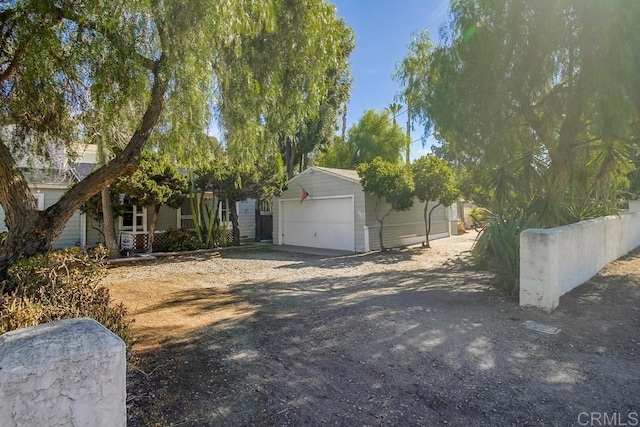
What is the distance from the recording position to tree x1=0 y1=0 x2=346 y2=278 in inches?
182

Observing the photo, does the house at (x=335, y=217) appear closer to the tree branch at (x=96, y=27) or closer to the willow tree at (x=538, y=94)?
the willow tree at (x=538, y=94)

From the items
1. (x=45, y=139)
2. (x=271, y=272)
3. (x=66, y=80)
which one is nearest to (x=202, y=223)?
(x=271, y=272)

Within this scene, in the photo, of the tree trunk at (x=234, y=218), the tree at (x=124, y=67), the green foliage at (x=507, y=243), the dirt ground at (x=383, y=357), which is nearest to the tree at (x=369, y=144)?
the tree trunk at (x=234, y=218)

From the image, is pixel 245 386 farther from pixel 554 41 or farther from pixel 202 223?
pixel 202 223

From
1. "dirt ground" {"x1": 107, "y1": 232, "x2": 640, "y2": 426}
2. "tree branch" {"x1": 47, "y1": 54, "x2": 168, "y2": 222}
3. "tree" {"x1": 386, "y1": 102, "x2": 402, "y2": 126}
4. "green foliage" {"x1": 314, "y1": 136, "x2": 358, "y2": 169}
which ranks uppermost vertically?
"tree" {"x1": 386, "y1": 102, "x2": 402, "y2": 126}

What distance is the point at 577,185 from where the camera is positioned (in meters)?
8.84

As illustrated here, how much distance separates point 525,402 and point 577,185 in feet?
25.4

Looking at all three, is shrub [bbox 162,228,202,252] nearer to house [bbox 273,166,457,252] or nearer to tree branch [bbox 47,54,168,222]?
house [bbox 273,166,457,252]

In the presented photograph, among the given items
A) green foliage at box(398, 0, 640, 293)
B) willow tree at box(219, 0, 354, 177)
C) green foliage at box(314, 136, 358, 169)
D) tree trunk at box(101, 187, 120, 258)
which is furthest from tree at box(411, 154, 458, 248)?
green foliage at box(314, 136, 358, 169)

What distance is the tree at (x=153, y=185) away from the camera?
1175 centimetres

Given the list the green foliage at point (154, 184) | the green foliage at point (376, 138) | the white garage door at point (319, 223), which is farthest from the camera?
the green foliage at point (376, 138)

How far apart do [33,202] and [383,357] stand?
17.6 ft

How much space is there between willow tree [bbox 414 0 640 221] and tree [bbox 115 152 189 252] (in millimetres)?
8237

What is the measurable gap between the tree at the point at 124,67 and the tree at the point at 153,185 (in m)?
5.23
